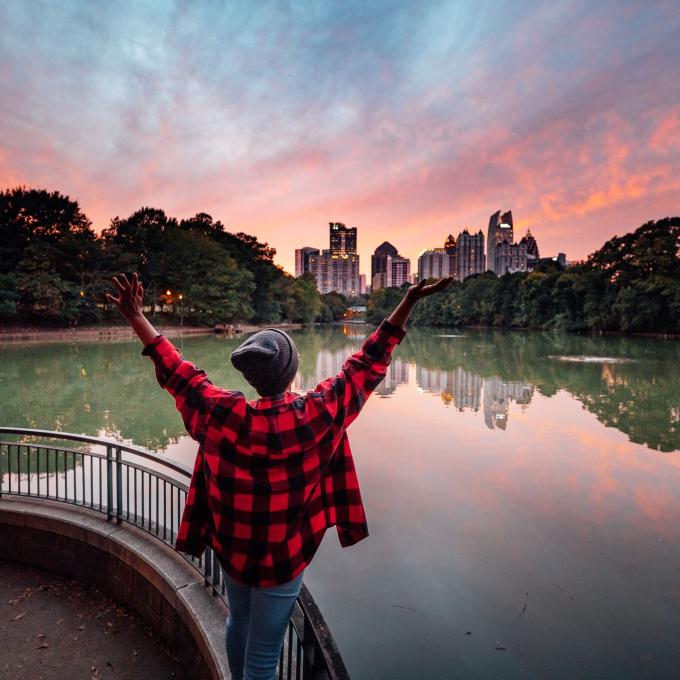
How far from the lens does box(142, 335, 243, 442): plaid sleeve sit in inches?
54.7

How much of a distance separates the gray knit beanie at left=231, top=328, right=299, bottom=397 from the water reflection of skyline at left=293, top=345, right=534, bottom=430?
26.5 feet

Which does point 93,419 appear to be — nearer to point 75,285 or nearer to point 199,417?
point 199,417

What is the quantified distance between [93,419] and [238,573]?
963cm

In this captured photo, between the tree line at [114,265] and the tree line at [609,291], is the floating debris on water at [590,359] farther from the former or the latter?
the tree line at [114,265]

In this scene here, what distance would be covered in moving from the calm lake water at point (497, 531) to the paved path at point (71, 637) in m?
1.35

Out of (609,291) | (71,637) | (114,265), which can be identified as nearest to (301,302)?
(114,265)

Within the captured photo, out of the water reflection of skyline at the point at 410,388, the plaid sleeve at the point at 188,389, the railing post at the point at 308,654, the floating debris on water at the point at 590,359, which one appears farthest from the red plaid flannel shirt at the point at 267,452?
the floating debris on water at the point at 590,359

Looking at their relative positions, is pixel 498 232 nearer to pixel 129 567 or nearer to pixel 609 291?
pixel 609 291

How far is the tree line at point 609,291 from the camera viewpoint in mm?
35656

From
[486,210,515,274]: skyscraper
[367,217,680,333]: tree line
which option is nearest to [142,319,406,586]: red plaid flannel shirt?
[367,217,680,333]: tree line

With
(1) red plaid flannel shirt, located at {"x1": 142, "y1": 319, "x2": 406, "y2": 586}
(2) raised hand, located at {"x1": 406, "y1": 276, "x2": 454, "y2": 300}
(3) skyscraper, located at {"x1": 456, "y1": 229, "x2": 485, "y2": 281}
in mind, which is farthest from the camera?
(3) skyscraper, located at {"x1": 456, "y1": 229, "x2": 485, "y2": 281}

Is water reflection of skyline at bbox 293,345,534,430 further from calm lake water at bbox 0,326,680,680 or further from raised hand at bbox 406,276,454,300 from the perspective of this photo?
raised hand at bbox 406,276,454,300

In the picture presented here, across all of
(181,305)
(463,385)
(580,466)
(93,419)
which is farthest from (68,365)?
(181,305)

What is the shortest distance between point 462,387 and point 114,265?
1331 inches
